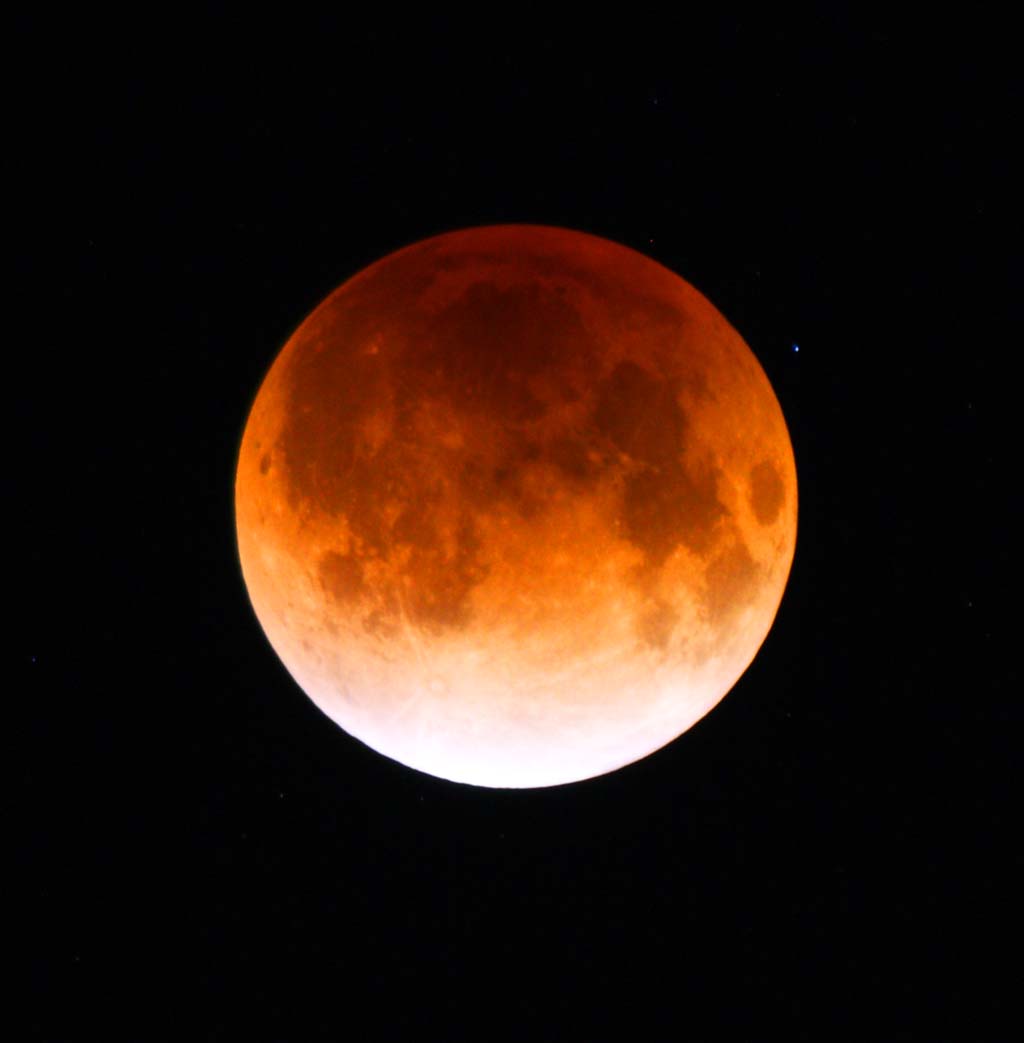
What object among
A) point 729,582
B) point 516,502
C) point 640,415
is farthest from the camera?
point 729,582

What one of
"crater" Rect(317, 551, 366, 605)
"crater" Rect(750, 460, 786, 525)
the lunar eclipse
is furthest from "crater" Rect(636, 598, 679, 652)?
"crater" Rect(317, 551, 366, 605)

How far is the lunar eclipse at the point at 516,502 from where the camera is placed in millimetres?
4164

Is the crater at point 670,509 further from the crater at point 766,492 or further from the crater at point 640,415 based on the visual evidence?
the crater at point 766,492

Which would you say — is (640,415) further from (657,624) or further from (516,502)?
(657,624)

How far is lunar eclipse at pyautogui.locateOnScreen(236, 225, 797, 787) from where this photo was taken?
4164 millimetres

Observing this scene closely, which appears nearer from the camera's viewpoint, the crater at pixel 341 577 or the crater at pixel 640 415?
the crater at pixel 640 415

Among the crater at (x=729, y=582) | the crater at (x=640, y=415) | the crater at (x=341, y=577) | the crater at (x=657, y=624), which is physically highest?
the crater at (x=640, y=415)

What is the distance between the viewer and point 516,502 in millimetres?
4121

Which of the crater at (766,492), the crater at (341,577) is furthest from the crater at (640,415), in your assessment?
the crater at (341,577)

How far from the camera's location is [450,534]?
418 centimetres

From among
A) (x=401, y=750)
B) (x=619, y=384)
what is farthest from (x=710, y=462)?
(x=401, y=750)

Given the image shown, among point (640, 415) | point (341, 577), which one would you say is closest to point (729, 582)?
point (640, 415)

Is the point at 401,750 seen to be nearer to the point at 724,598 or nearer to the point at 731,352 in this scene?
the point at 724,598

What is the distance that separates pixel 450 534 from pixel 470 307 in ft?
3.68
